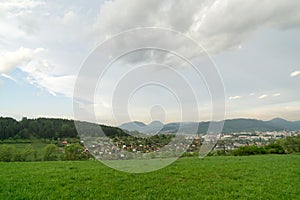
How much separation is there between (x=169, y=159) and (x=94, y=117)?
338 cm

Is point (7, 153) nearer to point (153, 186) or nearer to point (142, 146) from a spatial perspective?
point (153, 186)

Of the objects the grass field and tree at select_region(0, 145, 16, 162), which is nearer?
the grass field

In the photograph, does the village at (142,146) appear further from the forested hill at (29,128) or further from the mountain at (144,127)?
the forested hill at (29,128)

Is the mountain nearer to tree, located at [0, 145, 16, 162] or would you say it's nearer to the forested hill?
tree, located at [0, 145, 16, 162]

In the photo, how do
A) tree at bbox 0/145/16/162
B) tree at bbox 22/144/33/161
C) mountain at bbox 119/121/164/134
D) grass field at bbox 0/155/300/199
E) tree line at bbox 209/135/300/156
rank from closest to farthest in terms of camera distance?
grass field at bbox 0/155/300/199 → mountain at bbox 119/121/164/134 → tree at bbox 0/145/16/162 → tree at bbox 22/144/33/161 → tree line at bbox 209/135/300/156

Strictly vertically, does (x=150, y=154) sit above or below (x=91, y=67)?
below

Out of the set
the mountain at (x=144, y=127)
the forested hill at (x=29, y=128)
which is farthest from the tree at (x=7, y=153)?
the mountain at (x=144, y=127)

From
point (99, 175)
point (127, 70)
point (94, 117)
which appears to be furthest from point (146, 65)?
point (99, 175)

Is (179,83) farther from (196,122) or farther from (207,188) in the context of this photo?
(207,188)

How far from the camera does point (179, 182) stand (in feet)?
32.3

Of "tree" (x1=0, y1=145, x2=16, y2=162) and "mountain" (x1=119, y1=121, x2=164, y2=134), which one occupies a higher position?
"mountain" (x1=119, y1=121, x2=164, y2=134)

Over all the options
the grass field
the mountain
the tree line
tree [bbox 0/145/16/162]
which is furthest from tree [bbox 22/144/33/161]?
the mountain

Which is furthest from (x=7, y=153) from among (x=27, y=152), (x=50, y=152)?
(x=50, y=152)

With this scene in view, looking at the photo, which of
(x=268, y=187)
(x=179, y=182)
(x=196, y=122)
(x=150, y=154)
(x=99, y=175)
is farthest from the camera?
(x=99, y=175)
